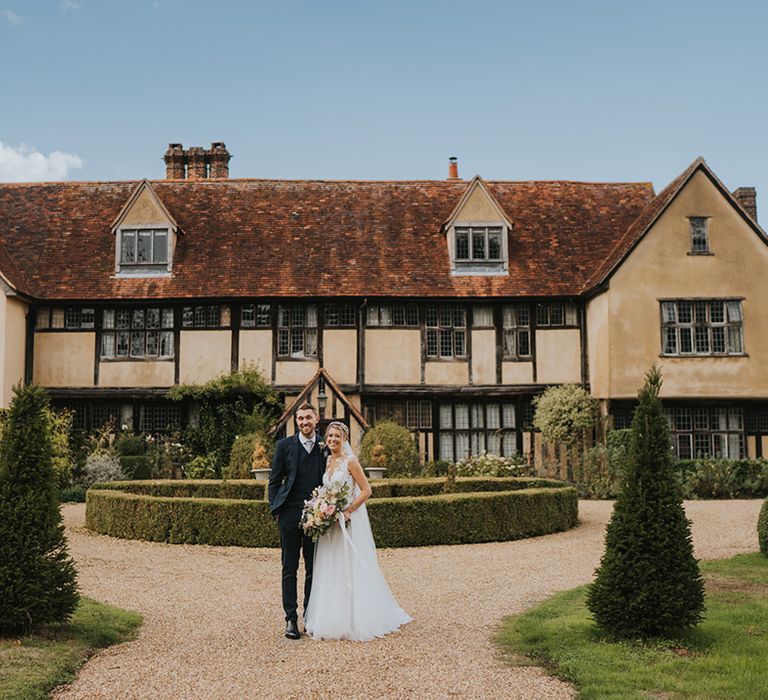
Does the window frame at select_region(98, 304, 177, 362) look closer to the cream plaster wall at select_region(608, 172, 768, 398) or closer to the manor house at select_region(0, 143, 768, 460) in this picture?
the manor house at select_region(0, 143, 768, 460)

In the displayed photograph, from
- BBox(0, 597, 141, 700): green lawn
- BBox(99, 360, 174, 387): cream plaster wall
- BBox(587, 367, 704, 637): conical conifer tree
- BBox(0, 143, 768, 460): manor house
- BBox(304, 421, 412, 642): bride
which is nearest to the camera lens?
BBox(0, 597, 141, 700): green lawn

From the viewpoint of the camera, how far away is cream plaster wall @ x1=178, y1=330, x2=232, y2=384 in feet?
82.8

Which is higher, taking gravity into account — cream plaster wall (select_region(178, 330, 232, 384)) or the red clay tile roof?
the red clay tile roof

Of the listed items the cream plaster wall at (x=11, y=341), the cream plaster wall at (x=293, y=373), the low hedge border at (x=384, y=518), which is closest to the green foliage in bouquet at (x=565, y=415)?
the cream plaster wall at (x=293, y=373)

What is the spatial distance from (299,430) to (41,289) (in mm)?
18783

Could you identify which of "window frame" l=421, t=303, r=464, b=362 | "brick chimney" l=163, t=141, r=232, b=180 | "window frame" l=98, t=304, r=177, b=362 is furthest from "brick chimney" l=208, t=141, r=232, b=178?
"window frame" l=421, t=303, r=464, b=362

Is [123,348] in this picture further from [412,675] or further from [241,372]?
[412,675]

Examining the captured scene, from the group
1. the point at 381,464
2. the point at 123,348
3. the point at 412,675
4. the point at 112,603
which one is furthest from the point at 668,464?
the point at 123,348

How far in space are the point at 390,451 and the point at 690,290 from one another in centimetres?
980

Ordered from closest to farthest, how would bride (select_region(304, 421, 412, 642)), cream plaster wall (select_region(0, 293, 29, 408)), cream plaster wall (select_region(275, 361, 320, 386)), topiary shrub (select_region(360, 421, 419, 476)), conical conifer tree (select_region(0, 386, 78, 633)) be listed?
conical conifer tree (select_region(0, 386, 78, 633)) < bride (select_region(304, 421, 412, 642)) < topiary shrub (select_region(360, 421, 419, 476)) < cream plaster wall (select_region(0, 293, 29, 408)) < cream plaster wall (select_region(275, 361, 320, 386))

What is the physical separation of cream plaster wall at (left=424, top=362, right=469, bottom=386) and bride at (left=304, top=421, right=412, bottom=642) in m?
16.5

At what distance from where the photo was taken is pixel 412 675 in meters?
7.21

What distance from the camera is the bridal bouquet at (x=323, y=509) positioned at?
8.41m

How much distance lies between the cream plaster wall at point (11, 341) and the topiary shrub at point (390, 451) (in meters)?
9.45
